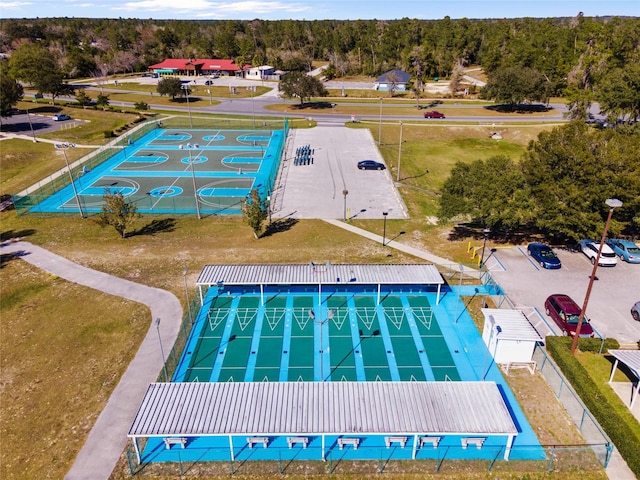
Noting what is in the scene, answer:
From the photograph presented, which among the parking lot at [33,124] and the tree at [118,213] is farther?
the parking lot at [33,124]

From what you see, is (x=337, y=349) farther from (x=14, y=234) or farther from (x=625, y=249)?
(x=14, y=234)

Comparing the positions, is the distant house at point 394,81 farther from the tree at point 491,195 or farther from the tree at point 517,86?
the tree at point 491,195

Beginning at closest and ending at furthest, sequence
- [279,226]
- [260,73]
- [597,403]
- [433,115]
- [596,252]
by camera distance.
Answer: [597,403], [596,252], [279,226], [433,115], [260,73]

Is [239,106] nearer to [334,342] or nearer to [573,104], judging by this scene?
[573,104]

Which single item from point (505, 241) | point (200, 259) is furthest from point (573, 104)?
point (200, 259)

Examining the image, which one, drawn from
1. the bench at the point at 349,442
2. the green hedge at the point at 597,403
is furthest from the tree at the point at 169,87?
the bench at the point at 349,442

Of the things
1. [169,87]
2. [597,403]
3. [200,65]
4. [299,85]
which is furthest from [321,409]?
[200,65]
